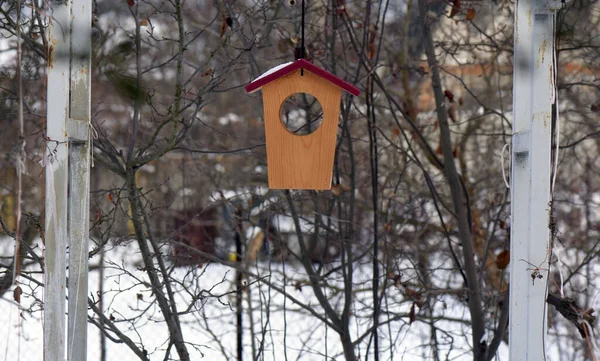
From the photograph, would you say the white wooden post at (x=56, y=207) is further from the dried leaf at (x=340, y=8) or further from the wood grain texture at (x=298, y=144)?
the dried leaf at (x=340, y=8)

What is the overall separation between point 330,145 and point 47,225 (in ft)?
3.08

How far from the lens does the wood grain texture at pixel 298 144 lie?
2301 mm

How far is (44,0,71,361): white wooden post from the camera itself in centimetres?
217

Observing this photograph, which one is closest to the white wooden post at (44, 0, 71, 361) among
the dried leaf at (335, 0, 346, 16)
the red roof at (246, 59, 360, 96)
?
the red roof at (246, 59, 360, 96)

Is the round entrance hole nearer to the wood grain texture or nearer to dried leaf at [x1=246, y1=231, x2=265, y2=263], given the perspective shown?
the wood grain texture

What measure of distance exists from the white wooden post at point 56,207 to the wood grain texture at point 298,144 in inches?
25.5

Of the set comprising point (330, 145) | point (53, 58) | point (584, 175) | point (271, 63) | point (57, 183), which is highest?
point (271, 63)

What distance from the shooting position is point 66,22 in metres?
2.23

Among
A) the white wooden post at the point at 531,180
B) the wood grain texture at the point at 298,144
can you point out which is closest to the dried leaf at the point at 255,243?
the wood grain texture at the point at 298,144

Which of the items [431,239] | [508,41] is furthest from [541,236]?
[431,239]

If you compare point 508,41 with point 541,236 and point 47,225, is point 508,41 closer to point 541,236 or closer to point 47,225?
point 541,236

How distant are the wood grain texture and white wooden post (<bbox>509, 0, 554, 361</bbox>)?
0.61m

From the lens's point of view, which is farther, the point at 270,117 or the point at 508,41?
the point at 508,41

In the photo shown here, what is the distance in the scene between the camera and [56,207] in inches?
85.0
